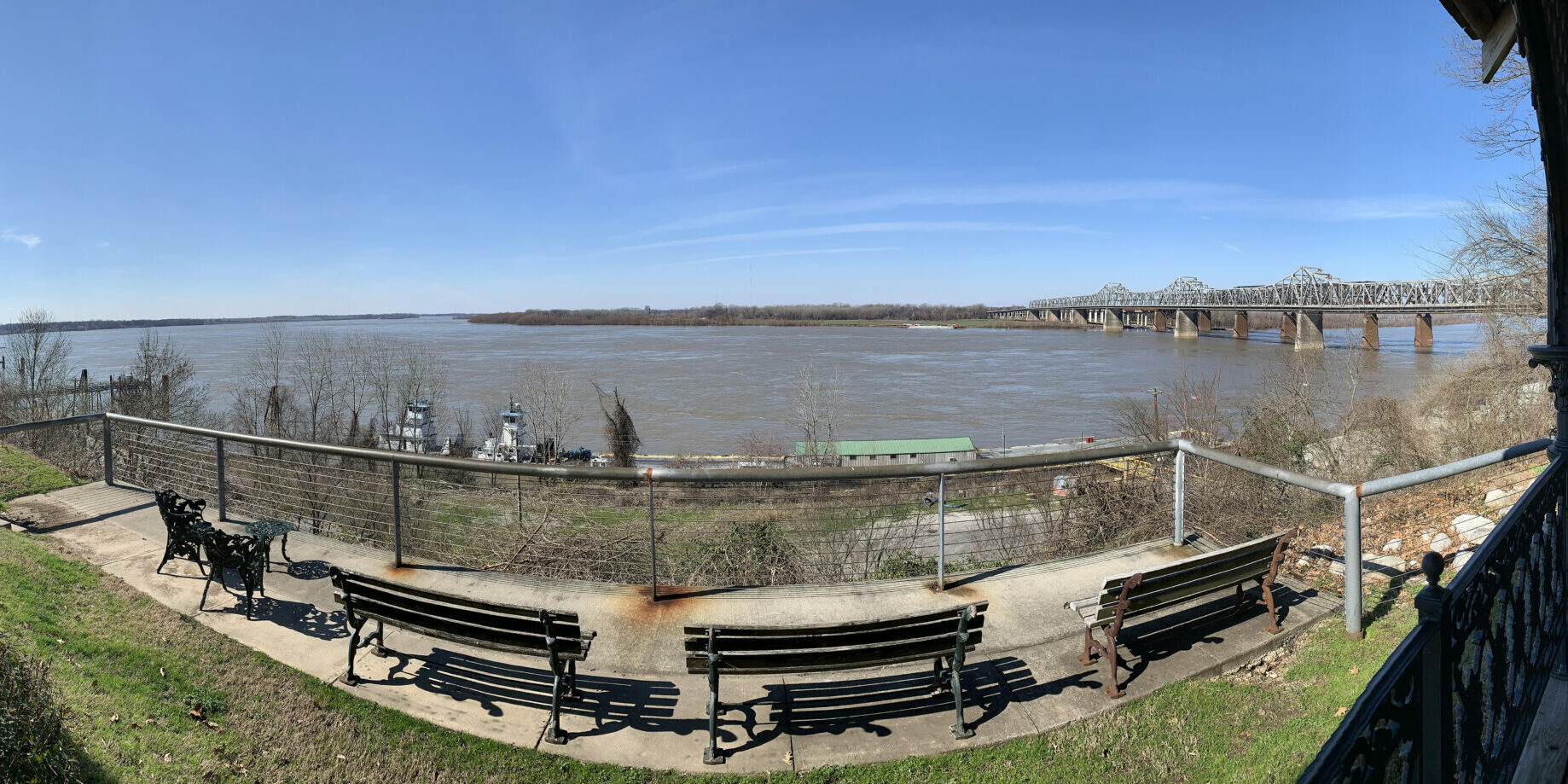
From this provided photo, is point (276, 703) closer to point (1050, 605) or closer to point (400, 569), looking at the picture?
point (400, 569)

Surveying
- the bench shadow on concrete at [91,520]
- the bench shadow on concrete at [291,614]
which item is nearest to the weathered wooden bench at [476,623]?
the bench shadow on concrete at [291,614]

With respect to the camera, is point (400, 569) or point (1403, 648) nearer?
point (1403, 648)

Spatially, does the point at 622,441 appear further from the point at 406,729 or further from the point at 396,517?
the point at 406,729

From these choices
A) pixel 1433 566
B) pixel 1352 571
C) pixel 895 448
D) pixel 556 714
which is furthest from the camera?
pixel 895 448

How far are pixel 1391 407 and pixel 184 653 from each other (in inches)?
1035

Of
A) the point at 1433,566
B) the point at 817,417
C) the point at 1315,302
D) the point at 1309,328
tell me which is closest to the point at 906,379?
the point at 817,417

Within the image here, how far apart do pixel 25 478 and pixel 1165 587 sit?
1230 cm

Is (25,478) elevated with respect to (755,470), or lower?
lower

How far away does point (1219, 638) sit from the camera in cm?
496

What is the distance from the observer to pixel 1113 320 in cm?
14912

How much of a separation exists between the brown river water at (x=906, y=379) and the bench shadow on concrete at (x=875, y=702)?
2788 centimetres

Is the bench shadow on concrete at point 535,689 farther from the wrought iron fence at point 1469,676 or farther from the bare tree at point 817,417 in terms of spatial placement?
the bare tree at point 817,417

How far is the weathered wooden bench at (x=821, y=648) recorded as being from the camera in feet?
12.6

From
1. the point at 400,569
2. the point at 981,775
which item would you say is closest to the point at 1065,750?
the point at 981,775
